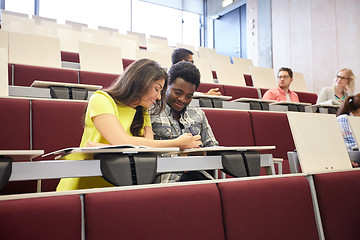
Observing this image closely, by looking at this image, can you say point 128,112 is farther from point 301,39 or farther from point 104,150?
point 301,39

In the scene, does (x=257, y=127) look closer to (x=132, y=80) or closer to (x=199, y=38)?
(x=132, y=80)

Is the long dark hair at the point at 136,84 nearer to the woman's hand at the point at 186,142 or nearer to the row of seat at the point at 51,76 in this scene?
the woman's hand at the point at 186,142

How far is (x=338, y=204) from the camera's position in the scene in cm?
41

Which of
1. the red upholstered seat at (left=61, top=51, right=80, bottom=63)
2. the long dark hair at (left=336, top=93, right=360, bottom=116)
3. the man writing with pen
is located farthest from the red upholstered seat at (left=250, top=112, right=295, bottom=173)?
the red upholstered seat at (left=61, top=51, right=80, bottom=63)

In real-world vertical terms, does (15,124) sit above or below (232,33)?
below

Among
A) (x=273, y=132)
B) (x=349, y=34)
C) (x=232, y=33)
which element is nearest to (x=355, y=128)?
(x=273, y=132)

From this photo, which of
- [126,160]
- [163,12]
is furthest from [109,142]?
[163,12]

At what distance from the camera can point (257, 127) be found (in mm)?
792

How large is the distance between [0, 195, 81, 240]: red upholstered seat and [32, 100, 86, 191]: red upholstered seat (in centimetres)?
31

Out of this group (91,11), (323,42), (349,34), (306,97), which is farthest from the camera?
(91,11)

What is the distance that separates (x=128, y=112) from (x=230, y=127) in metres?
0.31

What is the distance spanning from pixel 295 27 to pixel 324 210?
1.88 m

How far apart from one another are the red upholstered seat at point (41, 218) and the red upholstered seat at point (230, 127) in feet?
1.61

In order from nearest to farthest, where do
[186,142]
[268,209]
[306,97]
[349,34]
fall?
[268,209] < [186,142] < [306,97] < [349,34]
